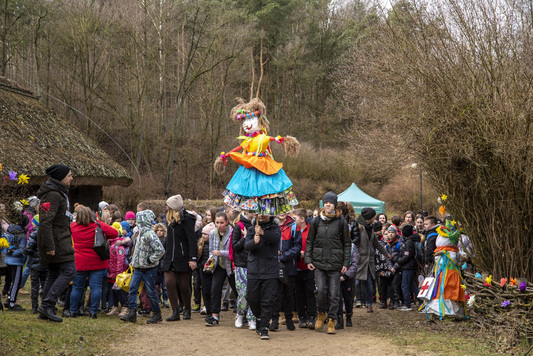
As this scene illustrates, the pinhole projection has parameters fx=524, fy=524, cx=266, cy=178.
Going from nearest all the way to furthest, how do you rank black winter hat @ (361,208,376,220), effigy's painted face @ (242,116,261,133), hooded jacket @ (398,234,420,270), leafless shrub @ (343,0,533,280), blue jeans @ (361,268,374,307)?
leafless shrub @ (343,0,533,280)
effigy's painted face @ (242,116,261,133)
black winter hat @ (361,208,376,220)
hooded jacket @ (398,234,420,270)
blue jeans @ (361,268,374,307)

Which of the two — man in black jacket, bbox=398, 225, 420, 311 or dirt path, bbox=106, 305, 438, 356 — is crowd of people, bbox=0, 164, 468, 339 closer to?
man in black jacket, bbox=398, 225, 420, 311

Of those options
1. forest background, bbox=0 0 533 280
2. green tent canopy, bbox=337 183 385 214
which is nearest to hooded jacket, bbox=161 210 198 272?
forest background, bbox=0 0 533 280

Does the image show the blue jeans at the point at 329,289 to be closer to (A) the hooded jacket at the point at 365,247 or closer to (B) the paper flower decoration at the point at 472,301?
(B) the paper flower decoration at the point at 472,301

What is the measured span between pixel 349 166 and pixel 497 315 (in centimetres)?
2547

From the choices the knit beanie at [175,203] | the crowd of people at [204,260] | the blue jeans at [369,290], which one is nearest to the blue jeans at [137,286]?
the crowd of people at [204,260]

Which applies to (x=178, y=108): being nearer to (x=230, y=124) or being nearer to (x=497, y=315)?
(x=230, y=124)

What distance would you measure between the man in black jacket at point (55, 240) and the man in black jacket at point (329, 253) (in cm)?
342

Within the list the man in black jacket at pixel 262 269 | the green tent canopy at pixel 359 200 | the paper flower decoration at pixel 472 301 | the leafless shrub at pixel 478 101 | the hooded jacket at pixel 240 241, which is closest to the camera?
the leafless shrub at pixel 478 101

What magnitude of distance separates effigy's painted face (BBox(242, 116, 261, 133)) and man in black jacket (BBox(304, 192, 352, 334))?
175 cm

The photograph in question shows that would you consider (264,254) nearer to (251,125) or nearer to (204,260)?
(204,260)

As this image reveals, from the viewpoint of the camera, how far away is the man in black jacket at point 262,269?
23.0ft

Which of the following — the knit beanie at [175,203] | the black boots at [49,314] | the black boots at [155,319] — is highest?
the knit beanie at [175,203]

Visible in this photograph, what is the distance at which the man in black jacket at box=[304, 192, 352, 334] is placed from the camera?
292 inches

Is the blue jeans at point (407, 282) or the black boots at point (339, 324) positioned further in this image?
the blue jeans at point (407, 282)
